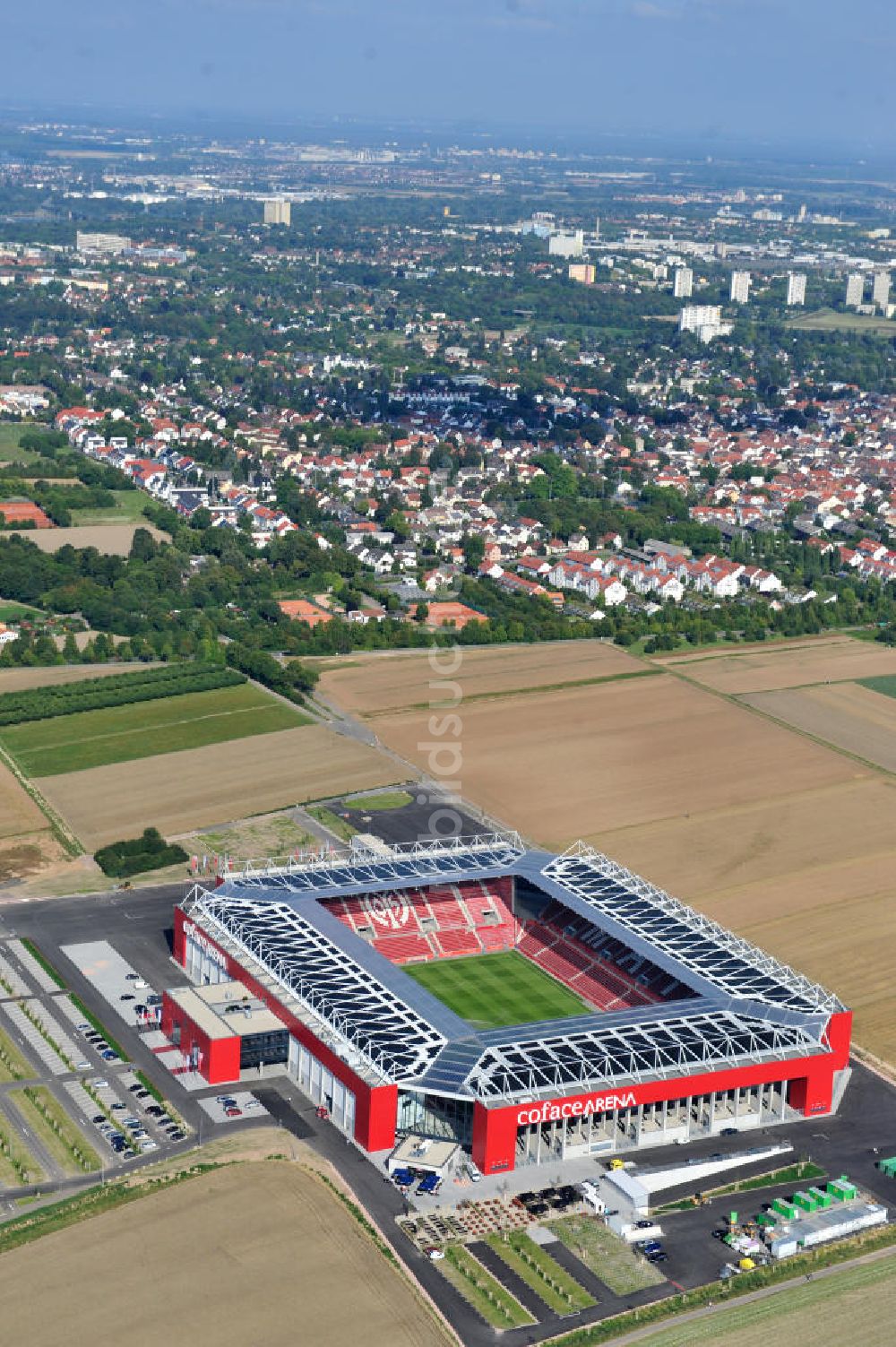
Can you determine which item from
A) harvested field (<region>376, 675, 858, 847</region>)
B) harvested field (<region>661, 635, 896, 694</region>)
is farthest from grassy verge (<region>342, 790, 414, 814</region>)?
harvested field (<region>661, 635, 896, 694</region>)

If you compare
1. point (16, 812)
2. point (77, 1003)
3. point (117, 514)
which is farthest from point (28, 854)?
point (117, 514)

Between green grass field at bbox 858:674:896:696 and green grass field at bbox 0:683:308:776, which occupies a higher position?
green grass field at bbox 0:683:308:776

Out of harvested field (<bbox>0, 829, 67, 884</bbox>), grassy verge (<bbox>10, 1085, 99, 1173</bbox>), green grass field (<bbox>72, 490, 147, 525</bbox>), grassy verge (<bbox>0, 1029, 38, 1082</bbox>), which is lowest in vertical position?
green grass field (<bbox>72, 490, 147, 525</bbox>)

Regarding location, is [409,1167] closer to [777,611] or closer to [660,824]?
[660,824]

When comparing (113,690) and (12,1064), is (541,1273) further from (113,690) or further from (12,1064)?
(113,690)

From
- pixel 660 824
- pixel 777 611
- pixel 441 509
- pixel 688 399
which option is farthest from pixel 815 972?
pixel 688 399

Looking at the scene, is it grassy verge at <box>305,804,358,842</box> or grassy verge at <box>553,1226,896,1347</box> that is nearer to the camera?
grassy verge at <box>553,1226,896,1347</box>

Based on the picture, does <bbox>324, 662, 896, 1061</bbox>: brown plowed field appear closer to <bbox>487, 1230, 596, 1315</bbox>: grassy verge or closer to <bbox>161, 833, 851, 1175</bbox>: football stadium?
<bbox>161, 833, 851, 1175</bbox>: football stadium

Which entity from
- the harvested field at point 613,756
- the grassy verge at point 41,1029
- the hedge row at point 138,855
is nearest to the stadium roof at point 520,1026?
the hedge row at point 138,855
